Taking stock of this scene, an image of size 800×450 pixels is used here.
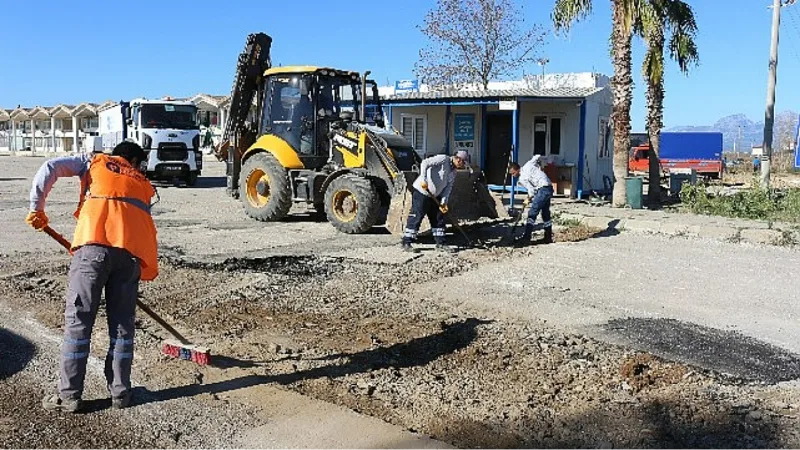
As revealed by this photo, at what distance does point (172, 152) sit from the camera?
A: 23000 mm

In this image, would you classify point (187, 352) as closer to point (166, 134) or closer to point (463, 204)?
point (463, 204)

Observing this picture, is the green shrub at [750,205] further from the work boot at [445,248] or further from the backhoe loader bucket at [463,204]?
the work boot at [445,248]

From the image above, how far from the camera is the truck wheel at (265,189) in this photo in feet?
43.2

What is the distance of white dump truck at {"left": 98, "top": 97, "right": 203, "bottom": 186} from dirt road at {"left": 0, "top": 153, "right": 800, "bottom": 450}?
489 inches

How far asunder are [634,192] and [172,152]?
14.0m

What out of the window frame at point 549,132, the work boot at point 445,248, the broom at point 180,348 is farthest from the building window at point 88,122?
the broom at point 180,348

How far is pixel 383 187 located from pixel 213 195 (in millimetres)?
9333

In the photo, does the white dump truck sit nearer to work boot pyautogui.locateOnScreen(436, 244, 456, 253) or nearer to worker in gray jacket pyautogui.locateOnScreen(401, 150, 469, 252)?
worker in gray jacket pyautogui.locateOnScreen(401, 150, 469, 252)

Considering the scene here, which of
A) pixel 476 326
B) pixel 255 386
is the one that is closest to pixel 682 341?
pixel 476 326

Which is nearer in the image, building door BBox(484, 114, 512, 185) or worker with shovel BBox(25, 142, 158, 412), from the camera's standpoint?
worker with shovel BBox(25, 142, 158, 412)

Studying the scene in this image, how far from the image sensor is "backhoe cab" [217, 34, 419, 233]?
12008 millimetres

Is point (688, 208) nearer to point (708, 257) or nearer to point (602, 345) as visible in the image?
point (708, 257)

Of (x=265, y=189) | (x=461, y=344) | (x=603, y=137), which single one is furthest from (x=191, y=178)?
(x=461, y=344)

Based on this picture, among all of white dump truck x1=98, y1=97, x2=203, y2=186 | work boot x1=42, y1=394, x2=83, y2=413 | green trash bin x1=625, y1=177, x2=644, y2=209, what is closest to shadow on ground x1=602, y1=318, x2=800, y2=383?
work boot x1=42, y1=394, x2=83, y2=413
